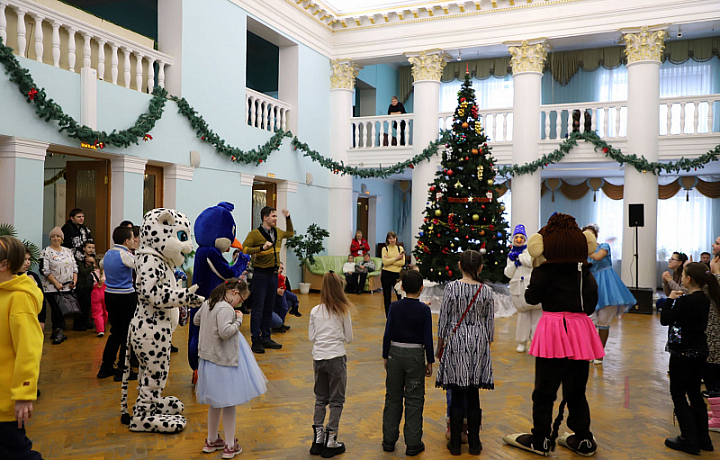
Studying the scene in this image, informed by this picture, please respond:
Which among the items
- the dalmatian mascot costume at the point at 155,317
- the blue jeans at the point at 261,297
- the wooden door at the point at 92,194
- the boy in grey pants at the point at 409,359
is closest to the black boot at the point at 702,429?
the boy in grey pants at the point at 409,359

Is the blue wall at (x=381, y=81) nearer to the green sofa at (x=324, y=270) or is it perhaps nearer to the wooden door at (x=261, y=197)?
the wooden door at (x=261, y=197)

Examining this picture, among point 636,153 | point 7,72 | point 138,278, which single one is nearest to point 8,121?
point 7,72

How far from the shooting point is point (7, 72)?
7047 mm

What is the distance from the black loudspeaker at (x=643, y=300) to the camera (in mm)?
11258

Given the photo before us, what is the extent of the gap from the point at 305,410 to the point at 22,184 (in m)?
5.29

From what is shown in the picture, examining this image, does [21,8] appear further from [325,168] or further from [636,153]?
[636,153]

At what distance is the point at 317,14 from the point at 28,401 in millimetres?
12892

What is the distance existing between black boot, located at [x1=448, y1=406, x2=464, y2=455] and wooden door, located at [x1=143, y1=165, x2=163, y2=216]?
737 centimetres

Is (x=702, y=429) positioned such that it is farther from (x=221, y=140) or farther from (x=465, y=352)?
(x=221, y=140)

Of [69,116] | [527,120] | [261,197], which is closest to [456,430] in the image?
[69,116]

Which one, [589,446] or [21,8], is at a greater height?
[21,8]

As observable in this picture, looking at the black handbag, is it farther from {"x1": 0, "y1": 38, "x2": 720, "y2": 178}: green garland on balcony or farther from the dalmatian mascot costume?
the dalmatian mascot costume

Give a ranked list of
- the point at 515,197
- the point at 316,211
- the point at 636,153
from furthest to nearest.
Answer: the point at 316,211
the point at 515,197
the point at 636,153

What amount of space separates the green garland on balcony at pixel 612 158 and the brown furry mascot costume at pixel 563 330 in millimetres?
9244
